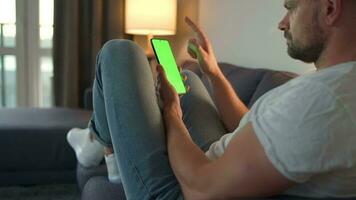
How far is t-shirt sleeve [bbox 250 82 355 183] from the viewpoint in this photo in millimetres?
875

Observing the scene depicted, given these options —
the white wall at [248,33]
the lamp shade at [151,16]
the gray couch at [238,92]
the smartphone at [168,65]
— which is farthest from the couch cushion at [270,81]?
the lamp shade at [151,16]

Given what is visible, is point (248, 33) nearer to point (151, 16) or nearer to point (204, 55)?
point (151, 16)

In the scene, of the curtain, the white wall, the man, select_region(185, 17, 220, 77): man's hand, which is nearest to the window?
the curtain

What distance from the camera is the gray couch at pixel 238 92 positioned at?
155cm

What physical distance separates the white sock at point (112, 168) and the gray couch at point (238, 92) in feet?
0.07

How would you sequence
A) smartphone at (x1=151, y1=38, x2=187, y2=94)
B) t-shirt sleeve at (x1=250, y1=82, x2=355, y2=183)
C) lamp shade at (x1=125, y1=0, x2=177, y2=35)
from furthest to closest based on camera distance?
lamp shade at (x1=125, y1=0, x2=177, y2=35)
smartphone at (x1=151, y1=38, x2=187, y2=94)
t-shirt sleeve at (x1=250, y1=82, x2=355, y2=183)

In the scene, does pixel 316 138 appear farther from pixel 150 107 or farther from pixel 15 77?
pixel 15 77

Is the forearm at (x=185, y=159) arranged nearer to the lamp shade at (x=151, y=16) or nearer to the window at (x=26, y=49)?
the lamp shade at (x=151, y=16)

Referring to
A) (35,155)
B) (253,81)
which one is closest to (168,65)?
(253,81)

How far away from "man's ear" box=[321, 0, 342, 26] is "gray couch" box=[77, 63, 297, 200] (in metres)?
0.82

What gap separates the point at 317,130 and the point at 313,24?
11.3 inches

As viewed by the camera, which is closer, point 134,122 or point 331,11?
point 331,11

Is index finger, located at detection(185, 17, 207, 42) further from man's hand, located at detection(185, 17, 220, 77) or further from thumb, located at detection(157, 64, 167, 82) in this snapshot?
thumb, located at detection(157, 64, 167, 82)

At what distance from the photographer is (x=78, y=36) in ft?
11.6
